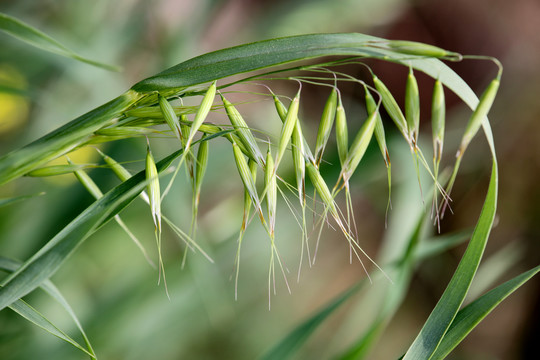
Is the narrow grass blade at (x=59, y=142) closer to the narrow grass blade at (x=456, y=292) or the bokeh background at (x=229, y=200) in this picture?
the narrow grass blade at (x=456, y=292)

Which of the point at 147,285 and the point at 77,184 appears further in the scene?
the point at 147,285

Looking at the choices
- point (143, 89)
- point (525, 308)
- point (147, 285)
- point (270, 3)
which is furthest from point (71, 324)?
point (525, 308)

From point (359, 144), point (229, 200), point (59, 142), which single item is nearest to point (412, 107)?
point (359, 144)

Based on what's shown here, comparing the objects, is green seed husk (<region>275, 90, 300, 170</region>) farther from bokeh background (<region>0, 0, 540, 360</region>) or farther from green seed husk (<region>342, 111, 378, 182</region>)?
bokeh background (<region>0, 0, 540, 360</region>)

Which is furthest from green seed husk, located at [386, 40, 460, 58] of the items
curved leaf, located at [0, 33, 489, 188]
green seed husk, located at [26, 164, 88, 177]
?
green seed husk, located at [26, 164, 88, 177]

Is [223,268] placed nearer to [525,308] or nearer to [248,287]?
[248,287]

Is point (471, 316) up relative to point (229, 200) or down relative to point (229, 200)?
down

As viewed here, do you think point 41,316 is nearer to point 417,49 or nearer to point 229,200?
point 417,49
